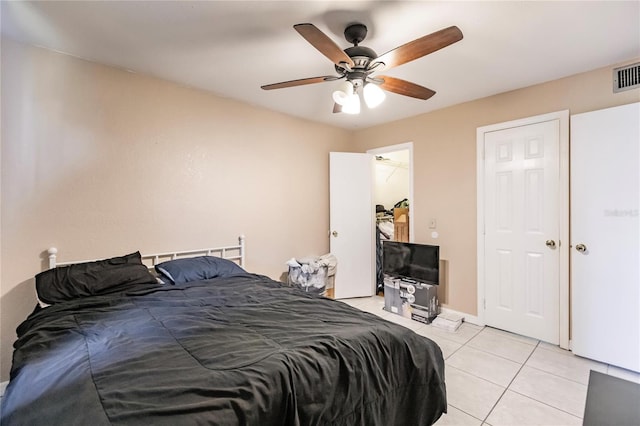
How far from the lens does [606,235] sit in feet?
7.96

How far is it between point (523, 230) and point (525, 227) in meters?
0.04

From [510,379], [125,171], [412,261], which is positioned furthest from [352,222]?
[125,171]

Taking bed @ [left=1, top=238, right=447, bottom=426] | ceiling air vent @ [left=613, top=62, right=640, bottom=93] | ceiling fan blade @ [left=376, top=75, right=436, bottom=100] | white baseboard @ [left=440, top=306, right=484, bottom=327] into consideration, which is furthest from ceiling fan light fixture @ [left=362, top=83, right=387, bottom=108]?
white baseboard @ [left=440, top=306, right=484, bottom=327]

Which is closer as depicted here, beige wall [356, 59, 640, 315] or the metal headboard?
the metal headboard

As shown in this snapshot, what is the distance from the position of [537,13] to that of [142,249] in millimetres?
3490

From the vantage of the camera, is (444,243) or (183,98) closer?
(183,98)

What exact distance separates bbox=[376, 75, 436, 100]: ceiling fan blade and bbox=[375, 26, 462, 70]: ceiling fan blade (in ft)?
0.67

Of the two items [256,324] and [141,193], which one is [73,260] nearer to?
[141,193]

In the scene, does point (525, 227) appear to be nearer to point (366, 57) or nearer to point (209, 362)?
point (366, 57)

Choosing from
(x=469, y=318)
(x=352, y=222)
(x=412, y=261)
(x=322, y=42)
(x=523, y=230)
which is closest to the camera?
(x=322, y=42)

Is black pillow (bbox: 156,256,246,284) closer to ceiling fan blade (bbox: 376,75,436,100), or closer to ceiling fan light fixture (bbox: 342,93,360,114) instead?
ceiling fan light fixture (bbox: 342,93,360,114)

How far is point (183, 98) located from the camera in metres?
2.89

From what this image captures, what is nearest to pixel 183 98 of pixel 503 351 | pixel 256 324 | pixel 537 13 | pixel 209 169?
pixel 209 169

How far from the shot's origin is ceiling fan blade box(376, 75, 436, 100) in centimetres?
210
